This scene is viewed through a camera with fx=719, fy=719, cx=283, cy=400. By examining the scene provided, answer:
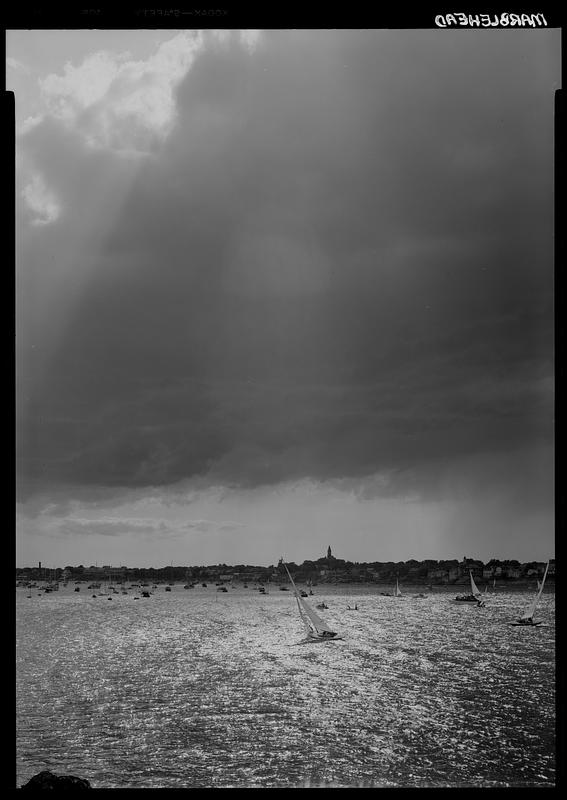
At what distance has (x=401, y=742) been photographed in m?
14.7

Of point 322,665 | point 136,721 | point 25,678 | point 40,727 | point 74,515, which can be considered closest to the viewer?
point 40,727

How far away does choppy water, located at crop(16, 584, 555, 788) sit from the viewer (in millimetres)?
12742

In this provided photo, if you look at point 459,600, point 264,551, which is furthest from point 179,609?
point 459,600

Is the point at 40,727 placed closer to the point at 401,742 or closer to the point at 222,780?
the point at 222,780

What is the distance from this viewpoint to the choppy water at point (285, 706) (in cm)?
1274

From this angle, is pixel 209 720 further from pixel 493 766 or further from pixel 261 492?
pixel 261 492

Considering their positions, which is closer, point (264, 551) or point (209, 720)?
point (209, 720)

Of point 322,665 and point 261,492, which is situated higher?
point 261,492

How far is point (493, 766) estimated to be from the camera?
12695mm

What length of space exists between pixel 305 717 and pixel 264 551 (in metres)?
50.0

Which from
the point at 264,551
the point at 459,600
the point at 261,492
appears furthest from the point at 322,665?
the point at 459,600

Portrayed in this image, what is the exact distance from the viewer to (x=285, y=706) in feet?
64.1
